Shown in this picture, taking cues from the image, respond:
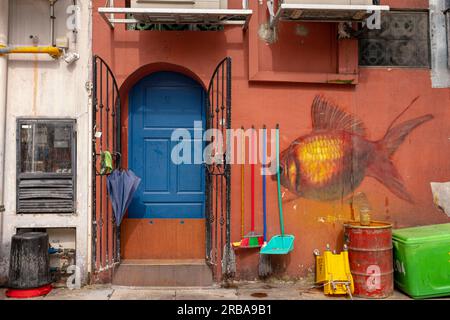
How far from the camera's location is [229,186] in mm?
6000

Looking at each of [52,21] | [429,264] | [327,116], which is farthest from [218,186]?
[52,21]

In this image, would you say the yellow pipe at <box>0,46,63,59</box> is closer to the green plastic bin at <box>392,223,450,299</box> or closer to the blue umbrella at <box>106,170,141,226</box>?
the blue umbrella at <box>106,170,141,226</box>

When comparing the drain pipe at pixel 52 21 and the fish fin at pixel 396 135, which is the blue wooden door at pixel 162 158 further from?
the fish fin at pixel 396 135

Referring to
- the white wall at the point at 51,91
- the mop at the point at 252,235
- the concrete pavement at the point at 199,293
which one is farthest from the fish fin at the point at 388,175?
the white wall at the point at 51,91

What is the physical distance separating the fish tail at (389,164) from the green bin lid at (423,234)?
0.52 metres

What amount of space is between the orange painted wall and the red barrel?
578 mm

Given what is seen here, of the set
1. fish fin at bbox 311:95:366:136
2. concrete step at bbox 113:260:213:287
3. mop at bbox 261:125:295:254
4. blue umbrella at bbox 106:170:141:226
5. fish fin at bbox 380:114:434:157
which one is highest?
fish fin at bbox 311:95:366:136

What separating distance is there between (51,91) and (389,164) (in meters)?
4.81

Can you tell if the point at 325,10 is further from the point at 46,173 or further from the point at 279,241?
the point at 46,173

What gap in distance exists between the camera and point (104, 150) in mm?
6293

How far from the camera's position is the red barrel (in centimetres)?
581

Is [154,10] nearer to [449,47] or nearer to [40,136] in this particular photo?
[40,136]

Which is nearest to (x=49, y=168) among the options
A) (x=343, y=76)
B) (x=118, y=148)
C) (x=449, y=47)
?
(x=118, y=148)

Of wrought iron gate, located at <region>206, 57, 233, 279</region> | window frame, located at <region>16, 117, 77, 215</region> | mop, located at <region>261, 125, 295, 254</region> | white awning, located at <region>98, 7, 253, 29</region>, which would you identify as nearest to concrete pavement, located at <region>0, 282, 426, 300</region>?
wrought iron gate, located at <region>206, 57, 233, 279</region>
